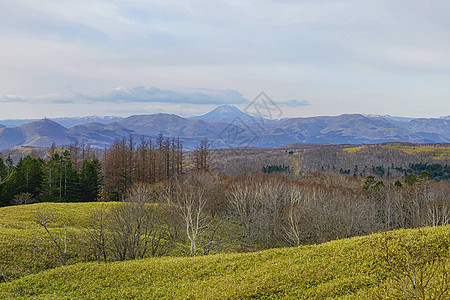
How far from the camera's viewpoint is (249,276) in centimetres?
1627

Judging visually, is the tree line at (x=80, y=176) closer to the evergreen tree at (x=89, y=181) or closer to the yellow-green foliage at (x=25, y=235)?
the evergreen tree at (x=89, y=181)

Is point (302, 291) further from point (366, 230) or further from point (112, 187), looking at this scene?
point (112, 187)

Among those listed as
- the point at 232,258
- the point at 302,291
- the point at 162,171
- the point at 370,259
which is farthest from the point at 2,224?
the point at 162,171

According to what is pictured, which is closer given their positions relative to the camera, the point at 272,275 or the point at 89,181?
the point at 272,275

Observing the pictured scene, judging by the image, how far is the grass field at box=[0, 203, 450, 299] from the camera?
46.4 feet

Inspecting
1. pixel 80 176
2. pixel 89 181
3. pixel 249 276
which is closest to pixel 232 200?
pixel 89 181

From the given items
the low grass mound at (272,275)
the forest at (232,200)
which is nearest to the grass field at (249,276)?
the low grass mound at (272,275)

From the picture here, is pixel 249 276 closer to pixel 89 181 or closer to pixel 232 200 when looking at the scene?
pixel 232 200

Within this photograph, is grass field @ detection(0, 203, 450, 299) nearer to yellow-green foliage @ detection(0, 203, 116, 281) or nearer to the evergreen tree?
yellow-green foliage @ detection(0, 203, 116, 281)

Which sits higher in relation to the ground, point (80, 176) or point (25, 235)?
point (80, 176)

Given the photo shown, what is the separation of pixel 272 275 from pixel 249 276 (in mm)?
1306

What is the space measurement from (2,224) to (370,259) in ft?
118

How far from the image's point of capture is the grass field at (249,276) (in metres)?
A: 14.1

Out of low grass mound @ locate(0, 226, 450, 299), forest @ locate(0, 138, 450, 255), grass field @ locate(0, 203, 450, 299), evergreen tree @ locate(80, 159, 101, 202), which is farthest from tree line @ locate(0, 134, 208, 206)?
low grass mound @ locate(0, 226, 450, 299)
